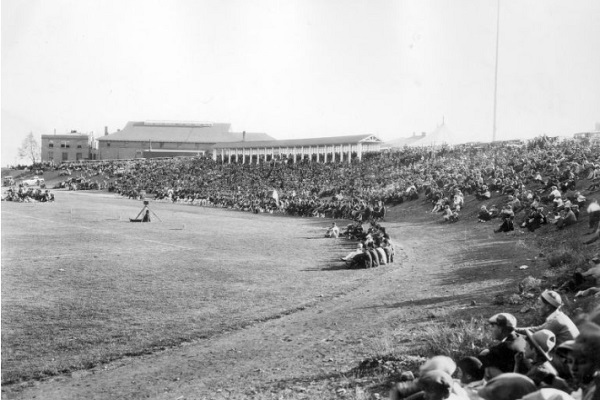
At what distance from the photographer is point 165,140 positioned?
3937 inches

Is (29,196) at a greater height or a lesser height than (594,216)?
lesser

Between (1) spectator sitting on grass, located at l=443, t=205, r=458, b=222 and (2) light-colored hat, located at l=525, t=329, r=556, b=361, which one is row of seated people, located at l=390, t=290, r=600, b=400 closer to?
(2) light-colored hat, located at l=525, t=329, r=556, b=361

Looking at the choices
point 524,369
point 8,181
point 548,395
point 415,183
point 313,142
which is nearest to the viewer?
point 548,395

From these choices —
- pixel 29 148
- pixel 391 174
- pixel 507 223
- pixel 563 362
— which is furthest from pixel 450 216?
pixel 29 148

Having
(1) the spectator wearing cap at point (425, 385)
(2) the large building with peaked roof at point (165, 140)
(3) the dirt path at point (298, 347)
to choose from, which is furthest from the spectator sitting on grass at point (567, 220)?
(2) the large building with peaked roof at point (165, 140)

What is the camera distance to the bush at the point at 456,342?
321 inches

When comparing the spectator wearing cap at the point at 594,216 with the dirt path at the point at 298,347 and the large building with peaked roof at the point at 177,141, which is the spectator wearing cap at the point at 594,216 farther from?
the large building with peaked roof at the point at 177,141

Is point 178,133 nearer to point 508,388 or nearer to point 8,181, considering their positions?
point 8,181

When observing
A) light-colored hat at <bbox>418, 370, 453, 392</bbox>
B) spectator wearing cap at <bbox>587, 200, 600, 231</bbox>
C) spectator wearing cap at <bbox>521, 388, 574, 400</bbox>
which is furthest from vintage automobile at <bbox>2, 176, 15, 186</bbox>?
spectator wearing cap at <bbox>521, 388, 574, 400</bbox>

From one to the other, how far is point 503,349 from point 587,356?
164cm

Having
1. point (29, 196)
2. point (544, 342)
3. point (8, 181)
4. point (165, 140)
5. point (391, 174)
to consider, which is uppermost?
point (165, 140)

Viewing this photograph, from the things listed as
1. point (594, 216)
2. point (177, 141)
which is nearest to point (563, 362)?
point (594, 216)

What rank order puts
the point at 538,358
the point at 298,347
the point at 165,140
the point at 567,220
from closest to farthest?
1. the point at 538,358
2. the point at 298,347
3. the point at 567,220
4. the point at 165,140

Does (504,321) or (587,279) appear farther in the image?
(587,279)
